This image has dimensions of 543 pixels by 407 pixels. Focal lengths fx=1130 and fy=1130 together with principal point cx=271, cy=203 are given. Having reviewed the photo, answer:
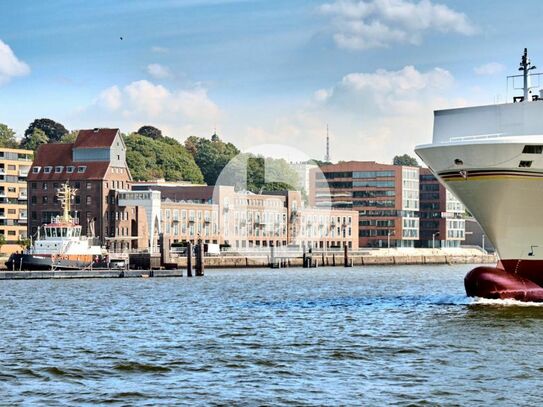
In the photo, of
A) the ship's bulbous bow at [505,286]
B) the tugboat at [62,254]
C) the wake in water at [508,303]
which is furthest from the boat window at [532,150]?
the tugboat at [62,254]

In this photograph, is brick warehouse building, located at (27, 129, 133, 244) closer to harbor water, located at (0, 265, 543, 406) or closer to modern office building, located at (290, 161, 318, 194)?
modern office building, located at (290, 161, 318, 194)

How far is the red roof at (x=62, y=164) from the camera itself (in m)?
137

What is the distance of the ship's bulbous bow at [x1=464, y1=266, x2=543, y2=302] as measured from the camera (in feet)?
155

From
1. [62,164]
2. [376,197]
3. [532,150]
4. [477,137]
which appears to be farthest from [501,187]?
[376,197]

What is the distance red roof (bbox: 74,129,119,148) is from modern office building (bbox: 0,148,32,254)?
1920 cm

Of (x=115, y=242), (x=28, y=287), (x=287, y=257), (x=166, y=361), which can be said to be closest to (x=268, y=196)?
(x=287, y=257)

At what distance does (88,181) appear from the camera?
136 m

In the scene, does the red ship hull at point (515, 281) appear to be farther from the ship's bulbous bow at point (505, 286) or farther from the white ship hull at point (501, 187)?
the white ship hull at point (501, 187)

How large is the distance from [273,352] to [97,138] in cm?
10969

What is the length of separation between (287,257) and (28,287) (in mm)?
69042

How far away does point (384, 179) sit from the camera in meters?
195

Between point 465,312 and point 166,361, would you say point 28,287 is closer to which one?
point 465,312

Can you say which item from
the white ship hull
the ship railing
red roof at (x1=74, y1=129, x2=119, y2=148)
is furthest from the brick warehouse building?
the white ship hull

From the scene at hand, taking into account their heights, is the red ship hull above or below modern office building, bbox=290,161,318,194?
below
